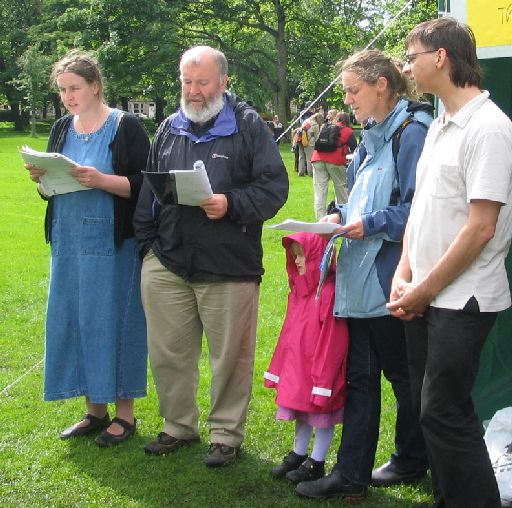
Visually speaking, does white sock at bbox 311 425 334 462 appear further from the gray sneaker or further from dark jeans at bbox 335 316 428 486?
the gray sneaker

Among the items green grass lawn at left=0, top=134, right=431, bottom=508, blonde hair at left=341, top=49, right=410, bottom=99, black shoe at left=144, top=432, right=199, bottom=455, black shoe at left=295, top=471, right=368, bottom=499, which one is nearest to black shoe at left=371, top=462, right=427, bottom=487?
green grass lawn at left=0, top=134, right=431, bottom=508

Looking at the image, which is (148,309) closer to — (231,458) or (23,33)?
(231,458)

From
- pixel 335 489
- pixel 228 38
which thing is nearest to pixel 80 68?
pixel 335 489

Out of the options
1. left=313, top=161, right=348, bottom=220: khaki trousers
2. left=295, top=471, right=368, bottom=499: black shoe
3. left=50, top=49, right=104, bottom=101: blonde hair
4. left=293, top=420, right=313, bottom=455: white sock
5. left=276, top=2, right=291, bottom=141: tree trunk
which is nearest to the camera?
left=295, top=471, right=368, bottom=499: black shoe

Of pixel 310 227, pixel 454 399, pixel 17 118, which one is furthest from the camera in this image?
pixel 17 118

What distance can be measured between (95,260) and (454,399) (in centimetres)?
219

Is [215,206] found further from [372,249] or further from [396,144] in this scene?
[396,144]

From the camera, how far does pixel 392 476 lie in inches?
159

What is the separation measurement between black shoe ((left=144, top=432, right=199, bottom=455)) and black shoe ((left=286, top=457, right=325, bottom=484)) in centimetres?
73

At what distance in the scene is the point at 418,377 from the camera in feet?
10.9

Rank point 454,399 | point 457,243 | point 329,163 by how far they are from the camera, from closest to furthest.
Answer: point 457,243 < point 454,399 < point 329,163

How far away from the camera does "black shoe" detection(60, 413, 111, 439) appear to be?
15.5 ft

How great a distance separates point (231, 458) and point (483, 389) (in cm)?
137

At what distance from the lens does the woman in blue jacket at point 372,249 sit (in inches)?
142
